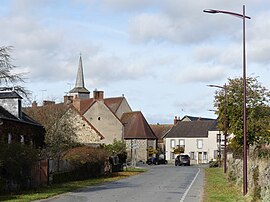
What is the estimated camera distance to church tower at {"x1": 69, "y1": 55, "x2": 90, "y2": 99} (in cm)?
12243

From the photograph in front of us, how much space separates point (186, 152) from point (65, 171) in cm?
7163

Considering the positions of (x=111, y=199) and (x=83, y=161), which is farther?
(x=83, y=161)

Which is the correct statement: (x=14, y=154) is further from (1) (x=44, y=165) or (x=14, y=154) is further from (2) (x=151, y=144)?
(2) (x=151, y=144)

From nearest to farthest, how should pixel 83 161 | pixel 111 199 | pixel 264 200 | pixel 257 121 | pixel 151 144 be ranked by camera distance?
pixel 264 200 < pixel 111 199 < pixel 83 161 < pixel 257 121 < pixel 151 144

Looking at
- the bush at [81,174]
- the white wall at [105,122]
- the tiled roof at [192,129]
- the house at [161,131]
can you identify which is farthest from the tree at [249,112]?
the house at [161,131]

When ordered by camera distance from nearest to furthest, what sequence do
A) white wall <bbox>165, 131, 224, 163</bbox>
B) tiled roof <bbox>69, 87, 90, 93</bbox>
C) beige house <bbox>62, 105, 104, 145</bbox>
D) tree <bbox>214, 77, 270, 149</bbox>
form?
tree <bbox>214, 77, 270, 149</bbox> → beige house <bbox>62, 105, 104, 145</bbox> → white wall <bbox>165, 131, 224, 163</bbox> → tiled roof <bbox>69, 87, 90, 93</bbox>

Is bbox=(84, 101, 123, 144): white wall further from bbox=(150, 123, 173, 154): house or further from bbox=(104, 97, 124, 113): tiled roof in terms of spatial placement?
bbox=(150, 123, 173, 154): house

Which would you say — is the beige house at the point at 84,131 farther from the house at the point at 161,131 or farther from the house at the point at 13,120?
the house at the point at 161,131

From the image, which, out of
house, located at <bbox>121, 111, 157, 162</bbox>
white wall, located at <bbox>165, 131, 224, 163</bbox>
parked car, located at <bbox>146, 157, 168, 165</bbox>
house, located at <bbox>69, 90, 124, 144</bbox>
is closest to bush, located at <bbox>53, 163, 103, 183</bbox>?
house, located at <bbox>69, 90, 124, 144</bbox>

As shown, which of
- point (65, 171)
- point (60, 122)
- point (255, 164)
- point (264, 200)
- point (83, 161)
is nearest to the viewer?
point (264, 200)

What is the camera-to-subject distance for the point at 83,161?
3906 centimetres

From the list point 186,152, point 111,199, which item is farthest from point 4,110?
point 186,152

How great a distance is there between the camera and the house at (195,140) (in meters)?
103

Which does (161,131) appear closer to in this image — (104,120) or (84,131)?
(104,120)
